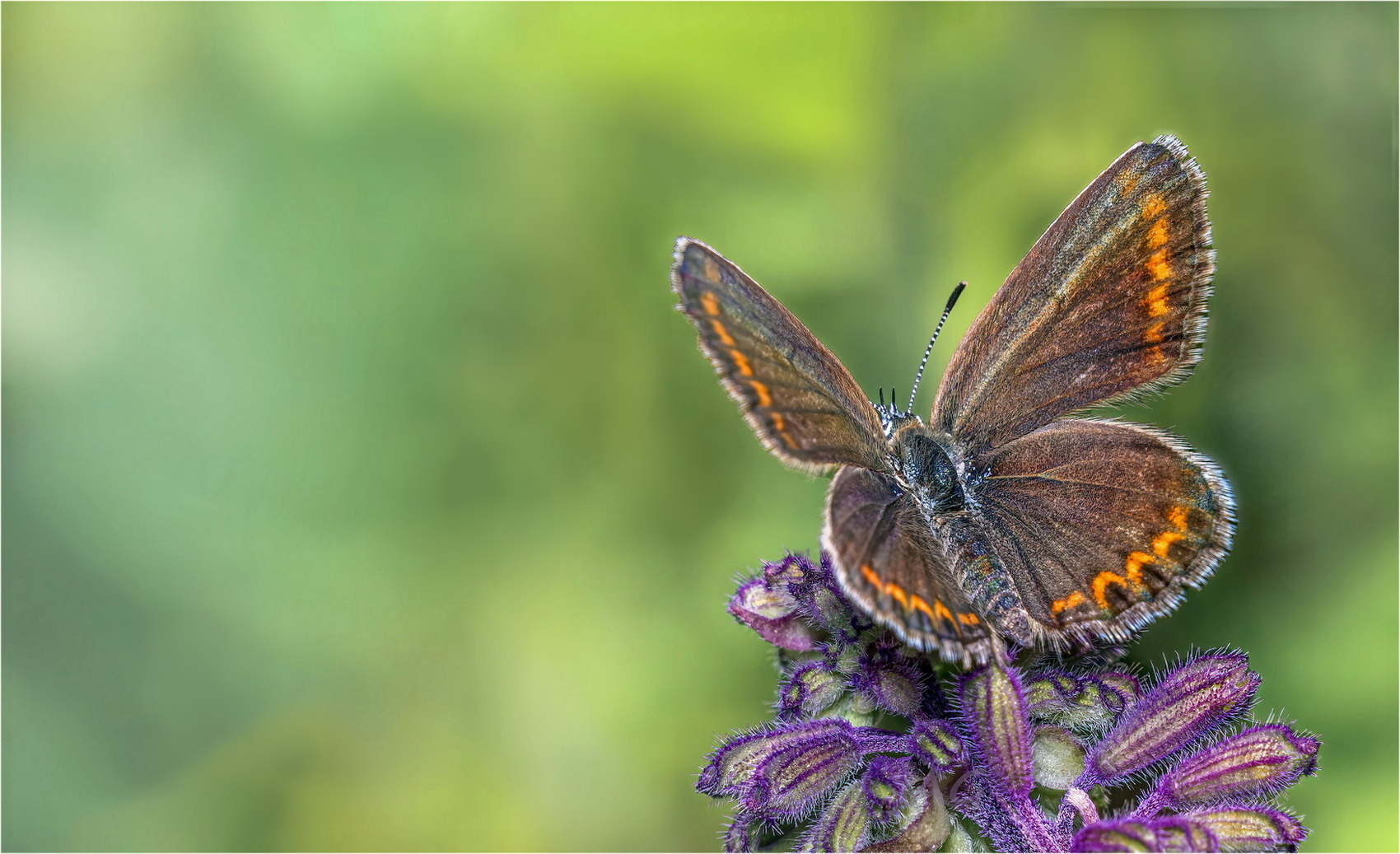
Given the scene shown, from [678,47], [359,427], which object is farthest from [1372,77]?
[359,427]

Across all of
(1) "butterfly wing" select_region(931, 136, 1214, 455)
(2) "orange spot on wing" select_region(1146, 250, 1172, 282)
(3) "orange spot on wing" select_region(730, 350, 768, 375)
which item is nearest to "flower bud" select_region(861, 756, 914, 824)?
(3) "orange spot on wing" select_region(730, 350, 768, 375)

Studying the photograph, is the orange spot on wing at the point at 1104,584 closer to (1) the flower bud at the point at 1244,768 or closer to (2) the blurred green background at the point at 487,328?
(1) the flower bud at the point at 1244,768

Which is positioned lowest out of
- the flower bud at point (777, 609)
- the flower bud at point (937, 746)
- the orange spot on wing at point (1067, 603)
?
the flower bud at point (937, 746)

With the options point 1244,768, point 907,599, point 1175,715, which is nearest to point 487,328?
point 907,599

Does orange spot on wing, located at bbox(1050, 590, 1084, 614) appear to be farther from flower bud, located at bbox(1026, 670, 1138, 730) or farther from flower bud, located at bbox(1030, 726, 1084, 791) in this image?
flower bud, located at bbox(1030, 726, 1084, 791)

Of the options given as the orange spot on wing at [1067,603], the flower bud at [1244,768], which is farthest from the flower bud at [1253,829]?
the orange spot on wing at [1067,603]

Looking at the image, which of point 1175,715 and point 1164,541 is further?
point 1164,541

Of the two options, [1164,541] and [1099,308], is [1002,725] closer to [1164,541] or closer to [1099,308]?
[1164,541]

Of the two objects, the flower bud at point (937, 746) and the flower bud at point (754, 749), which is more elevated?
the flower bud at point (754, 749)
